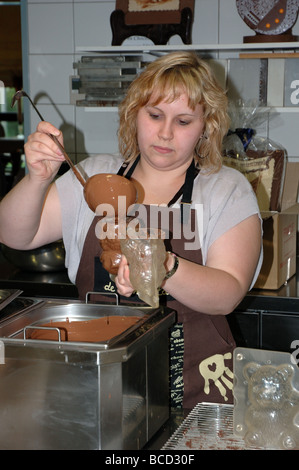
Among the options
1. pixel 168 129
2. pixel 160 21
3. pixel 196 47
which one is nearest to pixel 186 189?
pixel 168 129

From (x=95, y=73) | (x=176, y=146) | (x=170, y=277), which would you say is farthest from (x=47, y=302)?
(x=95, y=73)

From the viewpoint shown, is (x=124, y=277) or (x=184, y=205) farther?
(x=184, y=205)

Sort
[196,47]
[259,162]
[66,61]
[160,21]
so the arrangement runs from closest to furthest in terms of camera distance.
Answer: [259,162] < [196,47] < [160,21] < [66,61]

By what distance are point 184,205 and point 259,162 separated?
984mm

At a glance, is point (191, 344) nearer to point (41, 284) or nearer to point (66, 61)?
point (41, 284)

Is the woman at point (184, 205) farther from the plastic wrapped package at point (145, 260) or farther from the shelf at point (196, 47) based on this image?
the shelf at point (196, 47)

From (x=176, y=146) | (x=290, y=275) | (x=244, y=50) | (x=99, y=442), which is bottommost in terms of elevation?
(x=290, y=275)

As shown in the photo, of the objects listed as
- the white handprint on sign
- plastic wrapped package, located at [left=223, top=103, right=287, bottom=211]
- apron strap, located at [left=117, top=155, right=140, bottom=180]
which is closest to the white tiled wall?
plastic wrapped package, located at [left=223, top=103, right=287, bottom=211]

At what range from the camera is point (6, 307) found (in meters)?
1.23

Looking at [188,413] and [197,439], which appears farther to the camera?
[188,413]

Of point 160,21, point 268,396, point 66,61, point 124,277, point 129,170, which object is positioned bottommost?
point 268,396

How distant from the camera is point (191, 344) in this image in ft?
5.02

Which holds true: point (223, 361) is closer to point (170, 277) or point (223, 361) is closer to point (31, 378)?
point (170, 277)

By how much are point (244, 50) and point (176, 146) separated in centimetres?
134
